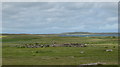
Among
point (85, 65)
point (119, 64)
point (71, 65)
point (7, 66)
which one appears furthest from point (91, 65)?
point (7, 66)

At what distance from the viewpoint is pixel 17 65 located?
25.8 m

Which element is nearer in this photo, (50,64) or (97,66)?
(97,66)

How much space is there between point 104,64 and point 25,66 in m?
10.3

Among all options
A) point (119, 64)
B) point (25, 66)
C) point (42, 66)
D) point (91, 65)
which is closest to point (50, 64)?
point (42, 66)

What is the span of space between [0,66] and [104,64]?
1372 cm

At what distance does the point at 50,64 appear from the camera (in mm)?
25844

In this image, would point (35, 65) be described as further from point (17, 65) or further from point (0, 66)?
point (0, 66)

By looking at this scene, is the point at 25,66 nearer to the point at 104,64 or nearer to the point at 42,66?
Answer: the point at 42,66

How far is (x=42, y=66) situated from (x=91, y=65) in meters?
6.31

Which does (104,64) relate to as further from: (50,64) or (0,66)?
(0,66)

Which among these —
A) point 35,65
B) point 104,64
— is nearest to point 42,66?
point 35,65

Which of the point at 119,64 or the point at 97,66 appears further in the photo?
the point at 119,64

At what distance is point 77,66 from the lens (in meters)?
24.4

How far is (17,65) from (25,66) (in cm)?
133
